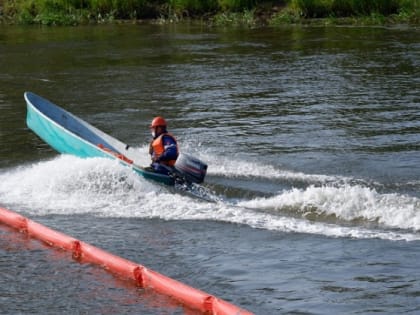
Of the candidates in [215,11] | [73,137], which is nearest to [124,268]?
[73,137]

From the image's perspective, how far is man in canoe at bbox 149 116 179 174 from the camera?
53.2 feet

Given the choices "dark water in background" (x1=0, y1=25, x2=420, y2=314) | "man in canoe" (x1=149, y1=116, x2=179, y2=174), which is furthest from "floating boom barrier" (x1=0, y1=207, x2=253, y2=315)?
"man in canoe" (x1=149, y1=116, x2=179, y2=174)

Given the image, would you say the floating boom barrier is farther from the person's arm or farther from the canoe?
the person's arm

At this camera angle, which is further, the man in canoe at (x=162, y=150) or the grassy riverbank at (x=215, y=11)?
the grassy riverbank at (x=215, y=11)

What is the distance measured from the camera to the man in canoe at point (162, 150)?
16.2m

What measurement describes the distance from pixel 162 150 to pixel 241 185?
1.66 m

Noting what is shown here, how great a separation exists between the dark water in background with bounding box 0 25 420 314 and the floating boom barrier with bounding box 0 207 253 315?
17 centimetres

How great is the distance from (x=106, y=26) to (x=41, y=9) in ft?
18.6

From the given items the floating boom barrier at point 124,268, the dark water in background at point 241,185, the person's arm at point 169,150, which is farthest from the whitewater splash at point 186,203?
the floating boom barrier at point 124,268

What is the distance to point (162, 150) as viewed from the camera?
1631 centimetres

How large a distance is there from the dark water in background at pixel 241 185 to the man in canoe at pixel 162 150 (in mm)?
416

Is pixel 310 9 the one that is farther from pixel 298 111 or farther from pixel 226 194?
pixel 226 194

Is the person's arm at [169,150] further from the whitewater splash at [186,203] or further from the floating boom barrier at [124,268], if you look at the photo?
the floating boom barrier at [124,268]

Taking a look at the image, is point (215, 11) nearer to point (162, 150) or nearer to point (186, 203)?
point (162, 150)
